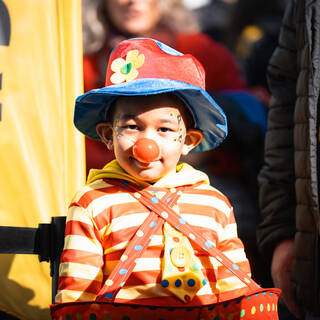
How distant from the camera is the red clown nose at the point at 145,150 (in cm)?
159

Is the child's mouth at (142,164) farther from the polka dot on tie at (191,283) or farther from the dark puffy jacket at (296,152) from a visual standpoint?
the dark puffy jacket at (296,152)

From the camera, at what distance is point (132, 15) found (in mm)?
3066

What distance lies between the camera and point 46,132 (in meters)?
1.98

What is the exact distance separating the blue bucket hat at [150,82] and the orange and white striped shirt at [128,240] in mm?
188

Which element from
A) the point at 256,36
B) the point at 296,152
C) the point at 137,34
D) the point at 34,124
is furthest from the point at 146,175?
the point at 256,36

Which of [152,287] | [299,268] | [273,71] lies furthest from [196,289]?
[273,71]

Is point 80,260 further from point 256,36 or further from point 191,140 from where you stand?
point 256,36

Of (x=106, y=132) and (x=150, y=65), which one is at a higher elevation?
(x=150, y=65)

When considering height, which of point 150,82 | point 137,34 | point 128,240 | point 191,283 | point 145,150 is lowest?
point 191,283

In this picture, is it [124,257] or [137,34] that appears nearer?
[124,257]

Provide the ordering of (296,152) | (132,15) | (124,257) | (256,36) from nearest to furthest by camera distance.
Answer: (124,257) → (296,152) → (132,15) → (256,36)

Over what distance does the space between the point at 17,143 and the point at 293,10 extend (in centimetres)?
114

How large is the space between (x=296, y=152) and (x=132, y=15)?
138cm

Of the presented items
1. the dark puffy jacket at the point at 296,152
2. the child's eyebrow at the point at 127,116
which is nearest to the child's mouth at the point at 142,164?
the child's eyebrow at the point at 127,116
